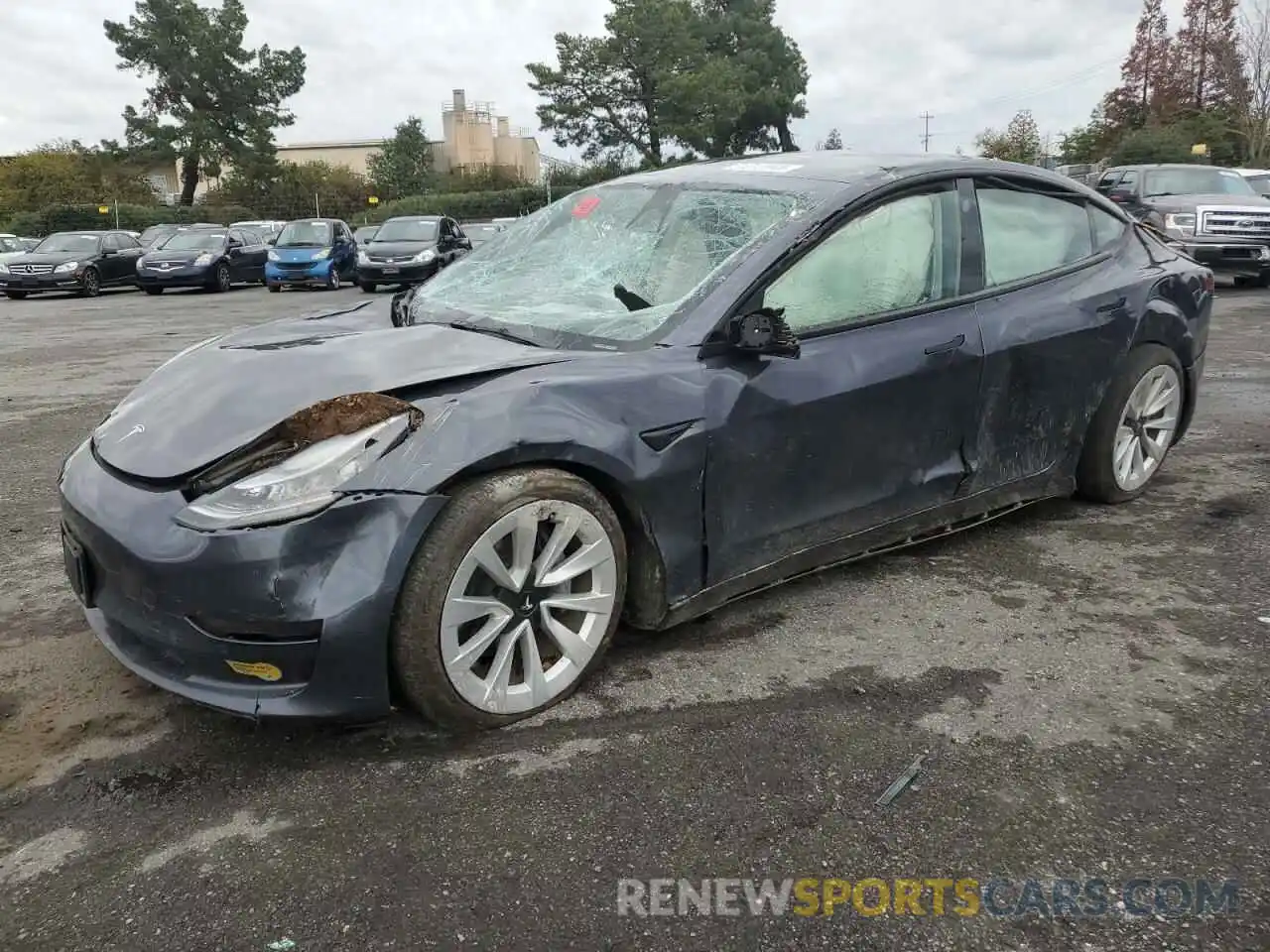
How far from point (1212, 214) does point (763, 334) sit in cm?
1427

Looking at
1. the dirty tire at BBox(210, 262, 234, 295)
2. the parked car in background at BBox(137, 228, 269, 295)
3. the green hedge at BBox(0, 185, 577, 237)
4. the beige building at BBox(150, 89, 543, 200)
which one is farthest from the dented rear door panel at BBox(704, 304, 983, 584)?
the beige building at BBox(150, 89, 543, 200)

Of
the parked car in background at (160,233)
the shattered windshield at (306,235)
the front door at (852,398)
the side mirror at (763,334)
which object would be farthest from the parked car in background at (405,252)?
the side mirror at (763,334)

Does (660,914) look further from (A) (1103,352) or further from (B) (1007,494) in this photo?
(A) (1103,352)

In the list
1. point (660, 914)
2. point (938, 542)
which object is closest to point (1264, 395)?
point (938, 542)

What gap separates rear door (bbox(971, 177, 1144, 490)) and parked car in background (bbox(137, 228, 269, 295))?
20.6 m

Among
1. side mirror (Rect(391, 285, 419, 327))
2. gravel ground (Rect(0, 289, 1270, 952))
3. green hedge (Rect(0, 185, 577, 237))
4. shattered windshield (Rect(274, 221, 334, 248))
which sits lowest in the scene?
gravel ground (Rect(0, 289, 1270, 952))

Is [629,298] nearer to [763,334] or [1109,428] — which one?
[763,334]

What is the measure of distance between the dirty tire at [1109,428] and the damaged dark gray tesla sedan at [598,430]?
0.9 inches

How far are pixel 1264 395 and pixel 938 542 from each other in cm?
437

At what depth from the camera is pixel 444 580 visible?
245 cm

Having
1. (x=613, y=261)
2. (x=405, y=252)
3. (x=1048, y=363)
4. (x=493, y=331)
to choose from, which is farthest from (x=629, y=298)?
(x=405, y=252)

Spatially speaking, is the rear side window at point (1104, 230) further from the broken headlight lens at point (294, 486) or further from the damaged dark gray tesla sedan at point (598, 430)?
the broken headlight lens at point (294, 486)

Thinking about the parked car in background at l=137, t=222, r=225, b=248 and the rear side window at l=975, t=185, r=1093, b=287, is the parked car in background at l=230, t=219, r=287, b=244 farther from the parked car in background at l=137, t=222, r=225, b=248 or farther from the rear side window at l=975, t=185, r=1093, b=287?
the rear side window at l=975, t=185, r=1093, b=287

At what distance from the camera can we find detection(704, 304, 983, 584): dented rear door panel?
117 inches
